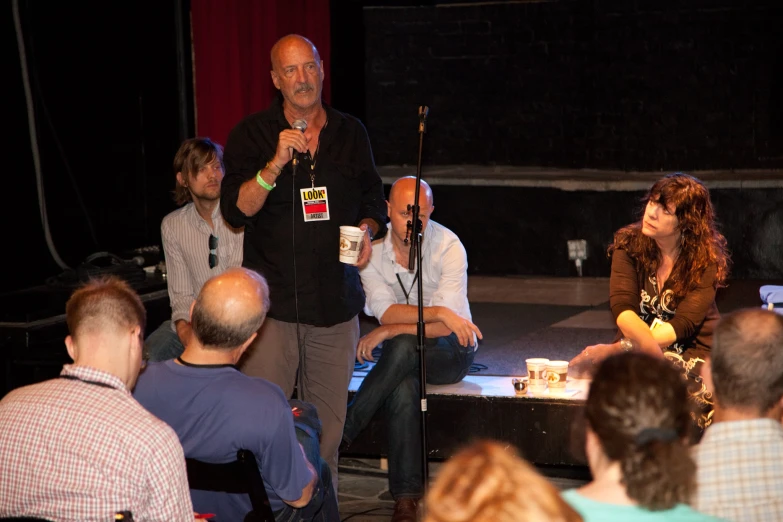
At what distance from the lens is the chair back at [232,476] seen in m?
2.29

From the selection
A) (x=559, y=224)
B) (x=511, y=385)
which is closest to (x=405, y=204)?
(x=511, y=385)

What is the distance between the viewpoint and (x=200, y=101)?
5.59 m

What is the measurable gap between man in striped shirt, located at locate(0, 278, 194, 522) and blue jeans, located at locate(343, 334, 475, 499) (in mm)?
1770

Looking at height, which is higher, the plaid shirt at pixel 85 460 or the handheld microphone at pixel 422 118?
the handheld microphone at pixel 422 118

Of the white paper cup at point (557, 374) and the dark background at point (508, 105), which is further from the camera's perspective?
the dark background at point (508, 105)

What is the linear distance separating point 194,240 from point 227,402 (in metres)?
→ 1.83

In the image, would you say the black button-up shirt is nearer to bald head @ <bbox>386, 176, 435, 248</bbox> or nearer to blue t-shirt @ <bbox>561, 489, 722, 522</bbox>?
bald head @ <bbox>386, 176, 435, 248</bbox>

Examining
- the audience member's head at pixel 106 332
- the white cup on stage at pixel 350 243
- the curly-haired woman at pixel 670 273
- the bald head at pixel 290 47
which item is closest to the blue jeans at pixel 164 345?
the white cup on stage at pixel 350 243

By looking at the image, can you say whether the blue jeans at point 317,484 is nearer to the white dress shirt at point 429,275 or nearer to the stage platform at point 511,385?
the stage platform at point 511,385

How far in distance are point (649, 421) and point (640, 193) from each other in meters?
5.72

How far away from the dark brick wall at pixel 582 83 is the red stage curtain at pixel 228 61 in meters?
2.73

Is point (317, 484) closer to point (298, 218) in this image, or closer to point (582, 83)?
point (298, 218)

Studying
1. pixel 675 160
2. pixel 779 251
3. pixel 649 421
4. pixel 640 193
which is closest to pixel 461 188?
pixel 640 193

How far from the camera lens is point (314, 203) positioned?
11.2 ft
